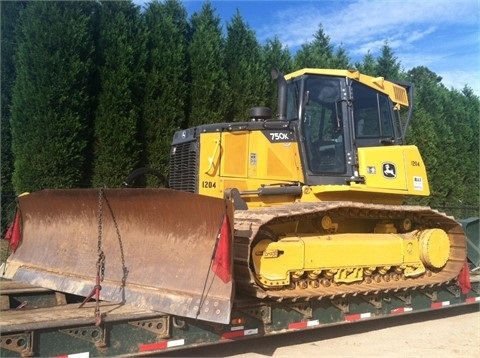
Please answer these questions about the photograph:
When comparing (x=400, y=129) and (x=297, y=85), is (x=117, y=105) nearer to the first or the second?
(x=297, y=85)

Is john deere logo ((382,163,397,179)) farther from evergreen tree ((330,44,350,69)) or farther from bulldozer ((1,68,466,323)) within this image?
evergreen tree ((330,44,350,69))

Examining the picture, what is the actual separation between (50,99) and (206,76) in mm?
3616

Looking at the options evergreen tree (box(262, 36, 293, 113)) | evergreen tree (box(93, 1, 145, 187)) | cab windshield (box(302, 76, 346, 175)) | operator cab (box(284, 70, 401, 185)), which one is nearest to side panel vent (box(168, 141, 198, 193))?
operator cab (box(284, 70, 401, 185))

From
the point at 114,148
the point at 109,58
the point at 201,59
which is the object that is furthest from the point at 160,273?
the point at 201,59

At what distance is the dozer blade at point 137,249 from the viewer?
4.21 meters

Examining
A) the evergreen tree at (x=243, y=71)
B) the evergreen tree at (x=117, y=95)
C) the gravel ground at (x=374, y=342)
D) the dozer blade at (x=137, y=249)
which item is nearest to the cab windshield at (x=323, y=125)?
the gravel ground at (x=374, y=342)

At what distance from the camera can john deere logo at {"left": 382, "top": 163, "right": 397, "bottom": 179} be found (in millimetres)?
6340

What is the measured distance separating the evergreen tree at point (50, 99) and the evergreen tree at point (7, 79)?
3.24 ft

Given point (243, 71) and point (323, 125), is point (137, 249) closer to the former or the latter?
point (323, 125)

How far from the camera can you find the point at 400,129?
22.7ft

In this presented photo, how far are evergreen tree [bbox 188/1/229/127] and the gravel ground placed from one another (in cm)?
658

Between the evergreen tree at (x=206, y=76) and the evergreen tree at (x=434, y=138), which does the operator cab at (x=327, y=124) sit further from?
the evergreen tree at (x=434, y=138)

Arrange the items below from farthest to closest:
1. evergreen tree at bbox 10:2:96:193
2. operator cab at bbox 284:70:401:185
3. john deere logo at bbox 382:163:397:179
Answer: evergreen tree at bbox 10:2:96:193, john deere logo at bbox 382:163:397:179, operator cab at bbox 284:70:401:185

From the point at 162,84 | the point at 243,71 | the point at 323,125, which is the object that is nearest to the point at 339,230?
the point at 323,125
